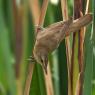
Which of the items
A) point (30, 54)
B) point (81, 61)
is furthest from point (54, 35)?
point (30, 54)

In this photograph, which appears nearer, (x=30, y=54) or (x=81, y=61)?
(x=81, y=61)

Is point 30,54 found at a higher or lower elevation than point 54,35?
lower

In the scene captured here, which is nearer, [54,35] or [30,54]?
[54,35]

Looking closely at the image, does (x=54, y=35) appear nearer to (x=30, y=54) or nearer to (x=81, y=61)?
(x=81, y=61)

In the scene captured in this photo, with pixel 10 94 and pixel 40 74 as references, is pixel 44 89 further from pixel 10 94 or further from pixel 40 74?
pixel 10 94
